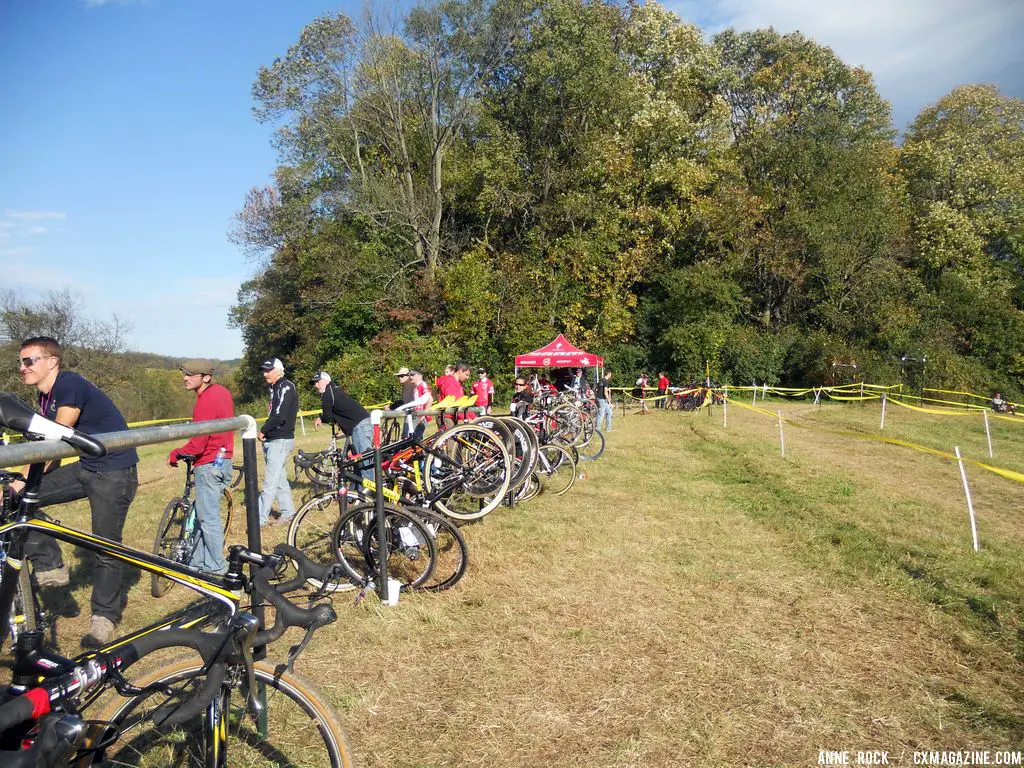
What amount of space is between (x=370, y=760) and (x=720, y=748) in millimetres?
1739

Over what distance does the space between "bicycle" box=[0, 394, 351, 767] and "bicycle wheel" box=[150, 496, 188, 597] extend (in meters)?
3.21

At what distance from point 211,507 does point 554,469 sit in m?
4.53

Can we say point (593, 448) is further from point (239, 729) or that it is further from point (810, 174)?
point (810, 174)

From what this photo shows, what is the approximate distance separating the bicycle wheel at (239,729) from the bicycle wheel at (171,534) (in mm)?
2771

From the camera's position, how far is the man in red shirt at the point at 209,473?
502 cm

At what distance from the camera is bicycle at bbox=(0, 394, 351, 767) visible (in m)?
1.77

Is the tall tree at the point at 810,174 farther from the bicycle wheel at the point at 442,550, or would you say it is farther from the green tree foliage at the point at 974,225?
the bicycle wheel at the point at 442,550

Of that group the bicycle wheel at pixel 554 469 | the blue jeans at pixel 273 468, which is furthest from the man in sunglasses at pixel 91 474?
the bicycle wheel at pixel 554 469

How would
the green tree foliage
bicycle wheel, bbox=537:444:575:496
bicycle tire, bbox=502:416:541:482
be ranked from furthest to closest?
the green tree foliage < bicycle wheel, bbox=537:444:575:496 < bicycle tire, bbox=502:416:541:482

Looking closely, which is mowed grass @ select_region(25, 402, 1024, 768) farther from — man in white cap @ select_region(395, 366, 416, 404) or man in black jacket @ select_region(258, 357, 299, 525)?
man in white cap @ select_region(395, 366, 416, 404)

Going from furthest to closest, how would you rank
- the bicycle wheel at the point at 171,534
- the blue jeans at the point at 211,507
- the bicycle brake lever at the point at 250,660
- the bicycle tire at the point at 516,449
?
the bicycle tire at the point at 516,449 → the bicycle wheel at the point at 171,534 → the blue jeans at the point at 211,507 → the bicycle brake lever at the point at 250,660

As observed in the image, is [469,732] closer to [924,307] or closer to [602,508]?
[602,508]

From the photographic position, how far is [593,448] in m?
11.7

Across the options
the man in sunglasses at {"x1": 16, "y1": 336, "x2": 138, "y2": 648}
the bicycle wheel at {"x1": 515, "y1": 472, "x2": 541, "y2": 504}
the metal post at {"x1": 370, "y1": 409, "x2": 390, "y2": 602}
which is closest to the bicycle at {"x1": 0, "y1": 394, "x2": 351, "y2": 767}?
the man in sunglasses at {"x1": 16, "y1": 336, "x2": 138, "y2": 648}
